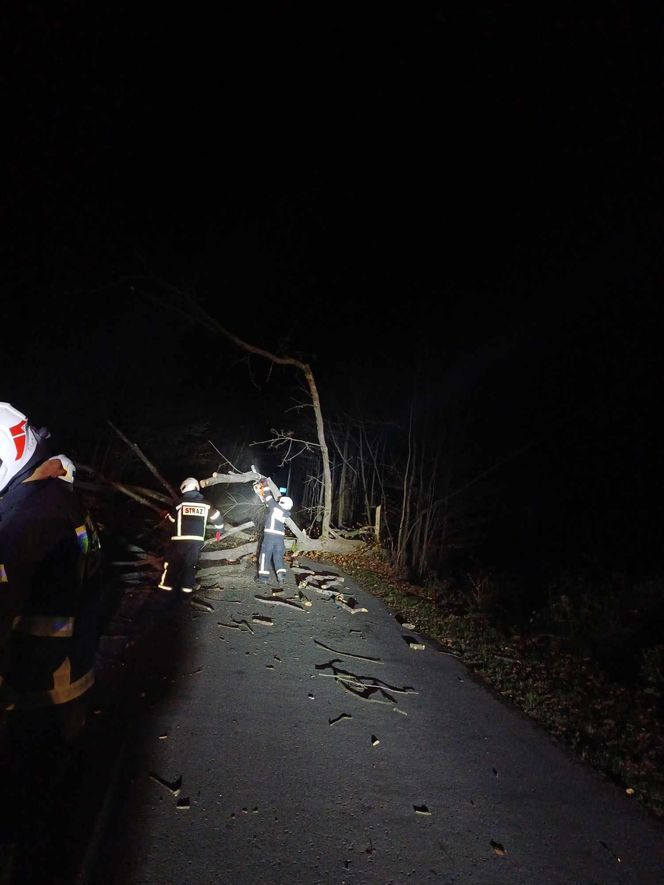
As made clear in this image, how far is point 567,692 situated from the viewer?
5.88m

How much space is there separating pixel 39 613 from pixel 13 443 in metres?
0.85

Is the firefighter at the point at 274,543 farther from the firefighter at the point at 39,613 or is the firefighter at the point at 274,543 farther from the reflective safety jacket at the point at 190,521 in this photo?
the firefighter at the point at 39,613

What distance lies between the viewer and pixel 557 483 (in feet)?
53.1

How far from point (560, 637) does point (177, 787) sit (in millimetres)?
6882

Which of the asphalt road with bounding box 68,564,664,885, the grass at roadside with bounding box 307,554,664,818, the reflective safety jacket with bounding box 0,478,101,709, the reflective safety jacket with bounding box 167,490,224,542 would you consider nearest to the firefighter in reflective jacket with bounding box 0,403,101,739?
the reflective safety jacket with bounding box 0,478,101,709

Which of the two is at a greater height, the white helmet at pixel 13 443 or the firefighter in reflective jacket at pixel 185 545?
the white helmet at pixel 13 443

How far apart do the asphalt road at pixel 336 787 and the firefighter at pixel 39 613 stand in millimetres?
779

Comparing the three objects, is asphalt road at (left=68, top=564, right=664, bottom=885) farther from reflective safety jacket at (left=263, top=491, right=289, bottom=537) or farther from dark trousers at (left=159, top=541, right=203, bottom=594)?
reflective safety jacket at (left=263, top=491, right=289, bottom=537)

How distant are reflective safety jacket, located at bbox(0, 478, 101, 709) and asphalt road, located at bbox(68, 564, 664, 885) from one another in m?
1.16

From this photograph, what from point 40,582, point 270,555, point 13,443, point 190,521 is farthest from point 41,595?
point 270,555

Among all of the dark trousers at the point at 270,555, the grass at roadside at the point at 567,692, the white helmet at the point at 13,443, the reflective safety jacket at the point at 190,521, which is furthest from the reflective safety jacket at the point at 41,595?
the dark trousers at the point at 270,555

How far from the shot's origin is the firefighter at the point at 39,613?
209cm

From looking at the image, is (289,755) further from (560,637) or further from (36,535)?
(560,637)

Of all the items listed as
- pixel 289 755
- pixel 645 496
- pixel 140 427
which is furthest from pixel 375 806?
pixel 140 427
